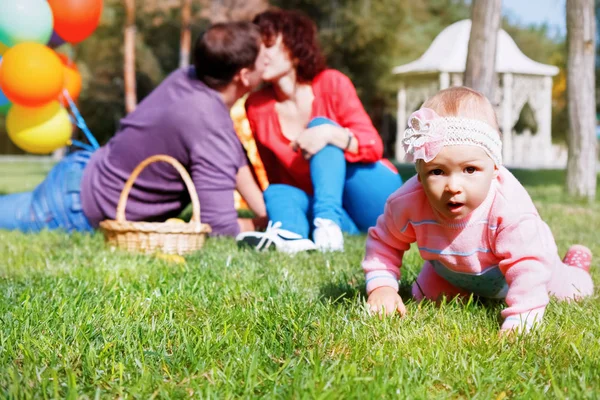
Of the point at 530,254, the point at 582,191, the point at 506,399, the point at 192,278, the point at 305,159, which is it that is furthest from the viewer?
the point at 582,191

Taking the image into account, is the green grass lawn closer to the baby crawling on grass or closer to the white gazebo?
the baby crawling on grass

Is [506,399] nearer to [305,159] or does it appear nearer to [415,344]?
[415,344]

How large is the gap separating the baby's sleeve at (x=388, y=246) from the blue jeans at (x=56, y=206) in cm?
254

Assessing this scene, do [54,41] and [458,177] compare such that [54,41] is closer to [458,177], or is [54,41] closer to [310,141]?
[310,141]

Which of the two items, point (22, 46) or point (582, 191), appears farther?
point (582, 191)

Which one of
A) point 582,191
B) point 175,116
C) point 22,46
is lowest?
point 582,191

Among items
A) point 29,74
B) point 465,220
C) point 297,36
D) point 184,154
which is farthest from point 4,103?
point 465,220

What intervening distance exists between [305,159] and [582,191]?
497cm

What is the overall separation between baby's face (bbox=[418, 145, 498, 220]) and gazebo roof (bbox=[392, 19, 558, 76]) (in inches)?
646

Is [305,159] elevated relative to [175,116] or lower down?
lower down

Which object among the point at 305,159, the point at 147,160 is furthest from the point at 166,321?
the point at 305,159

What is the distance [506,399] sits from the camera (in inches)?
60.6

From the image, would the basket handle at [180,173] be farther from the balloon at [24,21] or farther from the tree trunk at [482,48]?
the tree trunk at [482,48]

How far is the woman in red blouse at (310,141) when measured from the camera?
3914 millimetres
